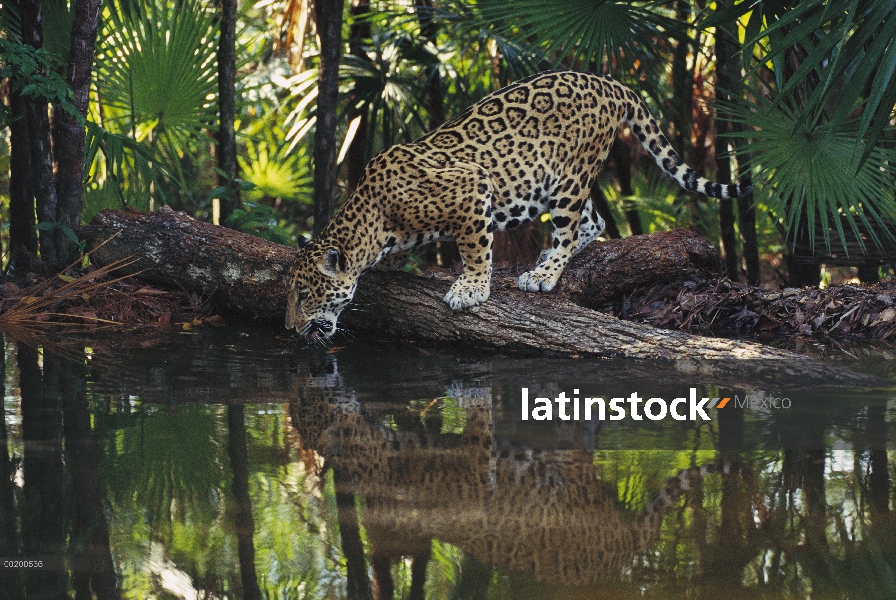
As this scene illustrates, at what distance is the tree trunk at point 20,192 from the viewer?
830 cm

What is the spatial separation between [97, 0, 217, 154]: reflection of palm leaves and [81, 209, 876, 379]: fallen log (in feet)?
5.92

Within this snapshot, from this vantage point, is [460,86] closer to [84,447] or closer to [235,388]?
[235,388]

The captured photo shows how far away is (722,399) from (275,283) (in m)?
3.59

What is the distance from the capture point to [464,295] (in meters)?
6.48

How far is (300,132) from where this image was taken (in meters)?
10.1

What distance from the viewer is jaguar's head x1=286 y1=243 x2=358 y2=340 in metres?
6.32

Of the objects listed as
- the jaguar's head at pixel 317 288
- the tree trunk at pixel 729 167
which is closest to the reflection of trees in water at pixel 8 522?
the jaguar's head at pixel 317 288

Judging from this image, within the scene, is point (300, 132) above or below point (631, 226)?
above

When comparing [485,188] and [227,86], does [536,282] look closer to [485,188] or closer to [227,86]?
[485,188]

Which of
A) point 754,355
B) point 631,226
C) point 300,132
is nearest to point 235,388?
point 754,355

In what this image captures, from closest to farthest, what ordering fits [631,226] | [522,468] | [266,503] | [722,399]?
[266,503], [522,468], [722,399], [631,226]

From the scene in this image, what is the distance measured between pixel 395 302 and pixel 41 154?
146 inches

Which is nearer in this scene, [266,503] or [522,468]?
[266,503]

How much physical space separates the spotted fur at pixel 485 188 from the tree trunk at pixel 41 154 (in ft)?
9.82
